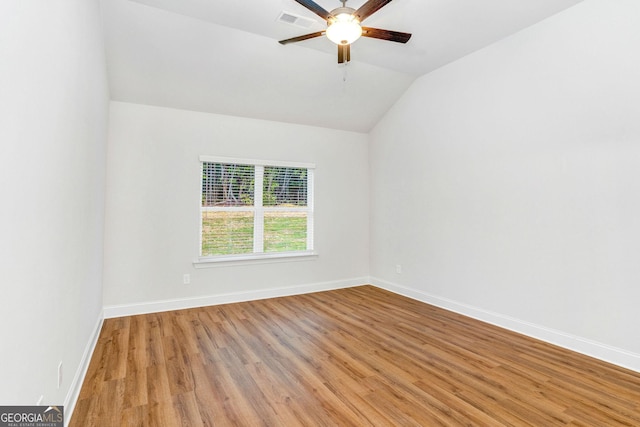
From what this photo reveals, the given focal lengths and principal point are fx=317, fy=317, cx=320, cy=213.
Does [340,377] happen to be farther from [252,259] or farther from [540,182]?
[540,182]

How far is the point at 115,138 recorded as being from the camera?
12.6 feet

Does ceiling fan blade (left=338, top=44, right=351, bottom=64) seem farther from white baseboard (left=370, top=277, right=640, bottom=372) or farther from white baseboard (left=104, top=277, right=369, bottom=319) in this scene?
white baseboard (left=104, top=277, right=369, bottom=319)

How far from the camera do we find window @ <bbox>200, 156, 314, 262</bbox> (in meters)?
4.43

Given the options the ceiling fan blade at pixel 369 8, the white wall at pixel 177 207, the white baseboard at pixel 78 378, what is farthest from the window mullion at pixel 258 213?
the ceiling fan blade at pixel 369 8

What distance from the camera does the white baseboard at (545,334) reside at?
2643mm

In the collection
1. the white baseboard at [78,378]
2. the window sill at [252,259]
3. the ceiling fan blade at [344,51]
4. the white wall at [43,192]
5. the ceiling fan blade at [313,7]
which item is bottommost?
the white baseboard at [78,378]

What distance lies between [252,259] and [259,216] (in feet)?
2.11

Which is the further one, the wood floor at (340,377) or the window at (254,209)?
the window at (254,209)

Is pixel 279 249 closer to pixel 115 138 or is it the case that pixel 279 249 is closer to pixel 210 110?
pixel 210 110

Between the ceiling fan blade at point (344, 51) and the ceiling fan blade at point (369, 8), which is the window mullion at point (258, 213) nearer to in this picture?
the ceiling fan blade at point (344, 51)

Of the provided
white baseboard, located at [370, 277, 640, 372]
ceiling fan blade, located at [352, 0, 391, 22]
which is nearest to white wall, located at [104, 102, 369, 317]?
white baseboard, located at [370, 277, 640, 372]

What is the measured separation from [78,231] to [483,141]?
4052 mm

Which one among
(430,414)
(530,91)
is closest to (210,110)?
(530,91)

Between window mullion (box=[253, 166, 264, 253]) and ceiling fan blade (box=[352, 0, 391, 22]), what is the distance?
2760 mm
